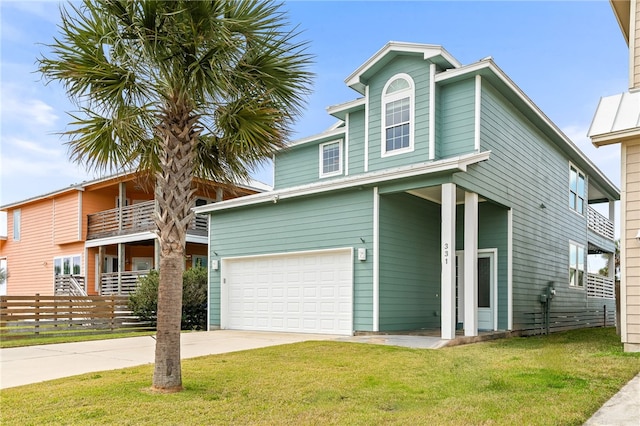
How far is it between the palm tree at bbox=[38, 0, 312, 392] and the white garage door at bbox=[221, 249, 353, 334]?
245 inches

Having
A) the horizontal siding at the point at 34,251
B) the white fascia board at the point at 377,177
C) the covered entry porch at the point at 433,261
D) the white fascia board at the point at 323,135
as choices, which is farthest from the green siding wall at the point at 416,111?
the horizontal siding at the point at 34,251

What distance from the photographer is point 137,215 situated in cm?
2014

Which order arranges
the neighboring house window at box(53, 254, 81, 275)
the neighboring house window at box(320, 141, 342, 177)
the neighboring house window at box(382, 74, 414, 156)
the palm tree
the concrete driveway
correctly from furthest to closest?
the neighboring house window at box(53, 254, 81, 275), the neighboring house window at box(320, 141, 342, 177), the neighboring house window at box(382, 74, 414, 156), the concrete driveway, the palm tree

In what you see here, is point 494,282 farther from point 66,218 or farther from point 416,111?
point 66,218

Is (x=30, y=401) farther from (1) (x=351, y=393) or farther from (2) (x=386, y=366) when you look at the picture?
(2) (x=386, y=366)

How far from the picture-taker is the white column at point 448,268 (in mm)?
10352

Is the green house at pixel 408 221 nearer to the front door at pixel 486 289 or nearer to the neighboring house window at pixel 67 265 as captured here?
the front door at pixel 486 289

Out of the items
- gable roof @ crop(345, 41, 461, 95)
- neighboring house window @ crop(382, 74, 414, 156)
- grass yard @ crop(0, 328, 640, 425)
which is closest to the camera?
grass yard @ crop(0, 328, 640, 425)

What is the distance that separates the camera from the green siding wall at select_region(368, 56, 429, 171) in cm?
1228

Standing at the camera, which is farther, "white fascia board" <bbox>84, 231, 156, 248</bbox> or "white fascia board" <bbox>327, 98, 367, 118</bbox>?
"white fascia board" <bbox>84, 231, 156, 248</bbox>

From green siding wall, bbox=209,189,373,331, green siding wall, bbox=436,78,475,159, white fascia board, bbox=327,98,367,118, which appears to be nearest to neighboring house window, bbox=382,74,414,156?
green siding wall, bbox=436,78,475,159

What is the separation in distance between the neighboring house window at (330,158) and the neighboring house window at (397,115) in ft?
9.36

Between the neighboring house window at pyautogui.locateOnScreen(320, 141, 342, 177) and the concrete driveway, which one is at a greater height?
the neighboring house window at pyautogui.locateOnScreen(320, 141, 342, 177)

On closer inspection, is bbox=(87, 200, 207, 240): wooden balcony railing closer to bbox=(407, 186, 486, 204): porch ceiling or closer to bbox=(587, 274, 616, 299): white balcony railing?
bbox=(407, 186, 486, 204): porch ceiling
